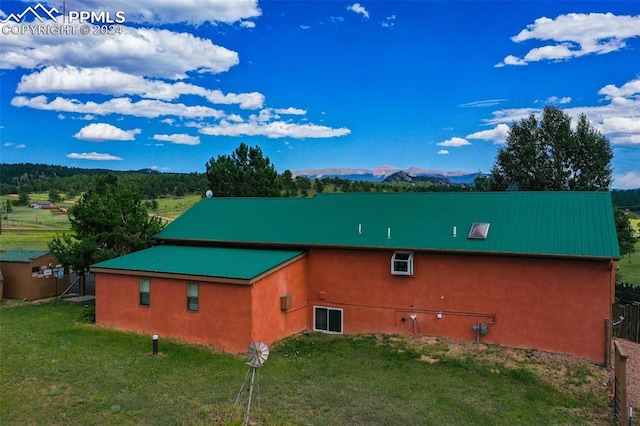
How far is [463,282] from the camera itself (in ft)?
56.2

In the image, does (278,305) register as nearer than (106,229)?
Yes

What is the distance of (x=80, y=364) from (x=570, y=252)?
1640 cm

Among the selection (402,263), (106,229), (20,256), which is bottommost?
(20,256)

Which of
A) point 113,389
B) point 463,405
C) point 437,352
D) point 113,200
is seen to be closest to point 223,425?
point 113,389

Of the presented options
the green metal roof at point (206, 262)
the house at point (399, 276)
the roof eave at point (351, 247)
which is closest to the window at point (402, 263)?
the house at point (399, 276)

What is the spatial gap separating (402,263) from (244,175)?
80.5ft

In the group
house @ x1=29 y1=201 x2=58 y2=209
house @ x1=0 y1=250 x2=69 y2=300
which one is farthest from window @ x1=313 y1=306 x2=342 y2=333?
house @ x1=29 y1=201 x2=58 y2=209

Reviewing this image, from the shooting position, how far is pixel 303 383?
523 inches

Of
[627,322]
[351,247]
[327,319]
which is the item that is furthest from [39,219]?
[627,322]

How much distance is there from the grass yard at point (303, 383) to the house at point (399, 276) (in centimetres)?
82

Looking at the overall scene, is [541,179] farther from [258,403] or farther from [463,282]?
[258,403]

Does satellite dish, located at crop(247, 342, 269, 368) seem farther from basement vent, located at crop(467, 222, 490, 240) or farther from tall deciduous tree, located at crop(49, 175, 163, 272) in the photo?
tall deciduous tree, located at crop(49, 175, 163, 272)

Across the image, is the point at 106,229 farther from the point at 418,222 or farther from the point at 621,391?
the point at 621,391

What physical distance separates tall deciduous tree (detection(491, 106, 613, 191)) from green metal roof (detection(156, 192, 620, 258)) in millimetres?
16724
